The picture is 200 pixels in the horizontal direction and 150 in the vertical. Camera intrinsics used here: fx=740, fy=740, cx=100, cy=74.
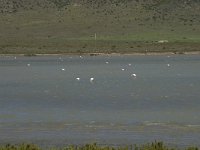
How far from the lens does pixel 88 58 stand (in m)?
113

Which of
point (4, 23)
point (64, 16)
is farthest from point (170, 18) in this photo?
point (4, 23)

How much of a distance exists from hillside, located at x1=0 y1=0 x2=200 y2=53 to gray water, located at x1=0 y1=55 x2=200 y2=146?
188ft

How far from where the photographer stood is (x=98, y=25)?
5404 inches

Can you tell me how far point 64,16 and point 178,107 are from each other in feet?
361

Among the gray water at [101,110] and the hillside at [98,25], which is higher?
the hillside at [98,25]

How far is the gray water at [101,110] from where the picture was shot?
27.6 meters

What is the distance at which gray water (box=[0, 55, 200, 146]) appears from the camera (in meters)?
27.6

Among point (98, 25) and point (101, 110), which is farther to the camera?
point (98, 25)

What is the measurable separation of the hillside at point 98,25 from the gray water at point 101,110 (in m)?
57.4

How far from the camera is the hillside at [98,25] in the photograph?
121250 mm

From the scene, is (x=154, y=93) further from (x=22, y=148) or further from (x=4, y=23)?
(x=4, y=23)

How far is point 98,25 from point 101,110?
101 m

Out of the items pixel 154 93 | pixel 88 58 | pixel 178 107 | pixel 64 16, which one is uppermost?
pixel 64 16

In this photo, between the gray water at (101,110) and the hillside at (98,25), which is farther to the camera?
the hillside at (98,25)
